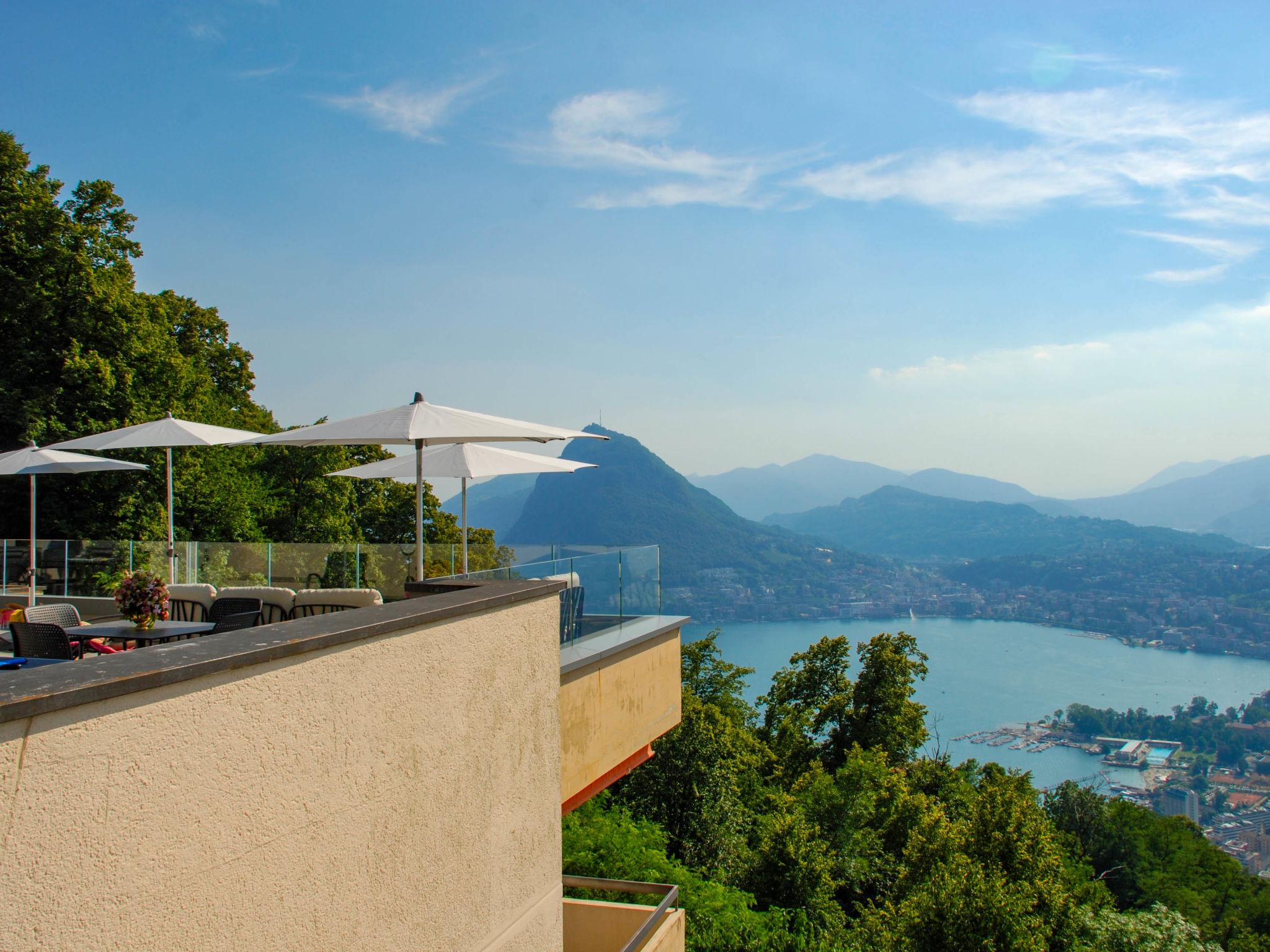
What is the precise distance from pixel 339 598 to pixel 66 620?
8.28 ft

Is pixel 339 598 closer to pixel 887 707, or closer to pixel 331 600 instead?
pixel 331 600

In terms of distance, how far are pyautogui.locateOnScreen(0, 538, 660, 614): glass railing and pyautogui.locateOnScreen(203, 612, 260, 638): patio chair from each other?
8.81 ft

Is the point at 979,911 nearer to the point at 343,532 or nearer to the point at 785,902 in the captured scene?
the point at 785,902

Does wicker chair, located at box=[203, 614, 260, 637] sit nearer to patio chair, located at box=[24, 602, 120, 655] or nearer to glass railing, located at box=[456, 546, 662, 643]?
patio chair, located at box=[24, 602, 120, 655]

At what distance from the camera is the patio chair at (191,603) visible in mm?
8641

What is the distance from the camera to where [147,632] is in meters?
6.71

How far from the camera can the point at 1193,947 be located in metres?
27.1

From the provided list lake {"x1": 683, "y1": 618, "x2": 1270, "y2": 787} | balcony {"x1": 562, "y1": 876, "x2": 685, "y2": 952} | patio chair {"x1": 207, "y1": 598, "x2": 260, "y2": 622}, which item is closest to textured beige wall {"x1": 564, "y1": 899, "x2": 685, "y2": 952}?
balcony {"x1": 562, "y1": 876, "x2": 685, "y2": 952}

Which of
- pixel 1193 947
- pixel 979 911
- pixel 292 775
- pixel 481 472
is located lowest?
pixel 1193 947

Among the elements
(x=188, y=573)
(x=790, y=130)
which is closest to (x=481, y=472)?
(x=188, y=573)

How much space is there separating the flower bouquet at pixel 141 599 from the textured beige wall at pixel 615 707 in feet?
11.1

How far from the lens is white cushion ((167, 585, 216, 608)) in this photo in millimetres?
8633

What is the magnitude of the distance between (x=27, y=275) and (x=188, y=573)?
58.2 feet

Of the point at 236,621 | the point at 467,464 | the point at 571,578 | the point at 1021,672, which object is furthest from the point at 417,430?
the point at 1021,672
